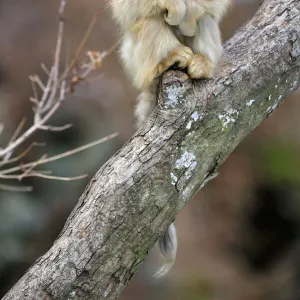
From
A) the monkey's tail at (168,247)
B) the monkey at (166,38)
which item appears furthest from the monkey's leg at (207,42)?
the monkey's tail at (168,247)

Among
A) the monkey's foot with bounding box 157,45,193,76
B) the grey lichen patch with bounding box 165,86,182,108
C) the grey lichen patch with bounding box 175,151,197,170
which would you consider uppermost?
the monkey's foot with bounding box 157,45,193,76

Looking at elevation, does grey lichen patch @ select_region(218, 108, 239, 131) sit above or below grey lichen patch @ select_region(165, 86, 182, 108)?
below

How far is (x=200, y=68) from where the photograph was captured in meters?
2.61

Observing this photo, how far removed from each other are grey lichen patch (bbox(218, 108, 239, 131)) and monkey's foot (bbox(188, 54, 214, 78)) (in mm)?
186

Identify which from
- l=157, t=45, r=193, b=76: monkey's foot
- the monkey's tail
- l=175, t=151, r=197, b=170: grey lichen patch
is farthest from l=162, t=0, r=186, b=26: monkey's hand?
the monkey's tail

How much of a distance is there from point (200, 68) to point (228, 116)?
249mm

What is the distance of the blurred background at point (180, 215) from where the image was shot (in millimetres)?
5996

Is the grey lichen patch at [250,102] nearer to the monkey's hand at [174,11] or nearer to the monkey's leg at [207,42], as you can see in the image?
the monkey's leg at [207,42]

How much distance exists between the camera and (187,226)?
6.95 metres

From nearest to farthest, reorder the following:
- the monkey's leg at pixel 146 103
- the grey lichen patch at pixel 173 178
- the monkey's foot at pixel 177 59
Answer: the grey lichen patch at pixel 173 178
the monkey's foot at pixel 177 59
the monkey's leg at pixel 146 103

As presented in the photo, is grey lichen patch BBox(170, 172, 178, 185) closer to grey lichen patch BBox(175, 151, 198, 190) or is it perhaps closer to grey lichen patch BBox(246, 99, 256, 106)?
grey lichen patch BBox(175, 151, 198, 190)

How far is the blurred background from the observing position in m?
6.00

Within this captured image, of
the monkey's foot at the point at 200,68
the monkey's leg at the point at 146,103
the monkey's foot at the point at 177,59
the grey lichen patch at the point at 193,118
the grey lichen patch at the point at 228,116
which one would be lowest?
the grey lichen patch at the point at 228,116

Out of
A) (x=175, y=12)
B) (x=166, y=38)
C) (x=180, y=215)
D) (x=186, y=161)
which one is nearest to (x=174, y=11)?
(x=175, y=12)
